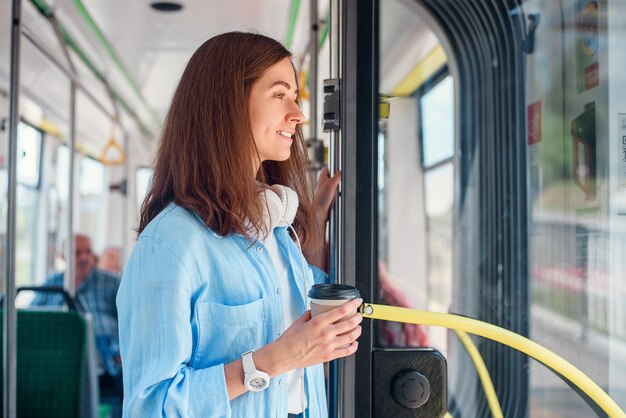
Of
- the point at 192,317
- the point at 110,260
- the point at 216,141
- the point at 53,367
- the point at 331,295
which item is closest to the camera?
the point at 331,295

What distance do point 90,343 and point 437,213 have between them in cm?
190

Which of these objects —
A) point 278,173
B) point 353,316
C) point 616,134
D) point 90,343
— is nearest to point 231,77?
point 278,173

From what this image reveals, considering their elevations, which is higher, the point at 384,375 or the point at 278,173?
the point at 278,173

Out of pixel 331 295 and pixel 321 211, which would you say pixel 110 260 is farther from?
pixel 331 295

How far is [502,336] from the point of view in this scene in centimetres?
132

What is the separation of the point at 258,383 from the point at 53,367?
2.54m

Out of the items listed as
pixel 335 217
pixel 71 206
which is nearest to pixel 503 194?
pixel 335 217

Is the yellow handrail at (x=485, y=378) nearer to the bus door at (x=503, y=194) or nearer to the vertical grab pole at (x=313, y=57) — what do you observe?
the bus door at (x=503, y=194)

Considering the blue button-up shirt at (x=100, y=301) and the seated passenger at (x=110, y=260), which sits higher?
the seated passenger at (x=110, y=260)

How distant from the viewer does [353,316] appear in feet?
3.84

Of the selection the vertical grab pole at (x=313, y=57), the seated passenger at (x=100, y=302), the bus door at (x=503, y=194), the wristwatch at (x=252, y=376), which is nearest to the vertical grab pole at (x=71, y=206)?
the seated passenger at (x=100, y=302)

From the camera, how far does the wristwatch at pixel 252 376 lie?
121cm

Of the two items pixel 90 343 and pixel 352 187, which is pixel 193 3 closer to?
pixel 90 343

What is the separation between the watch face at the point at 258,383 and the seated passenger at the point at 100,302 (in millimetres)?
4043
